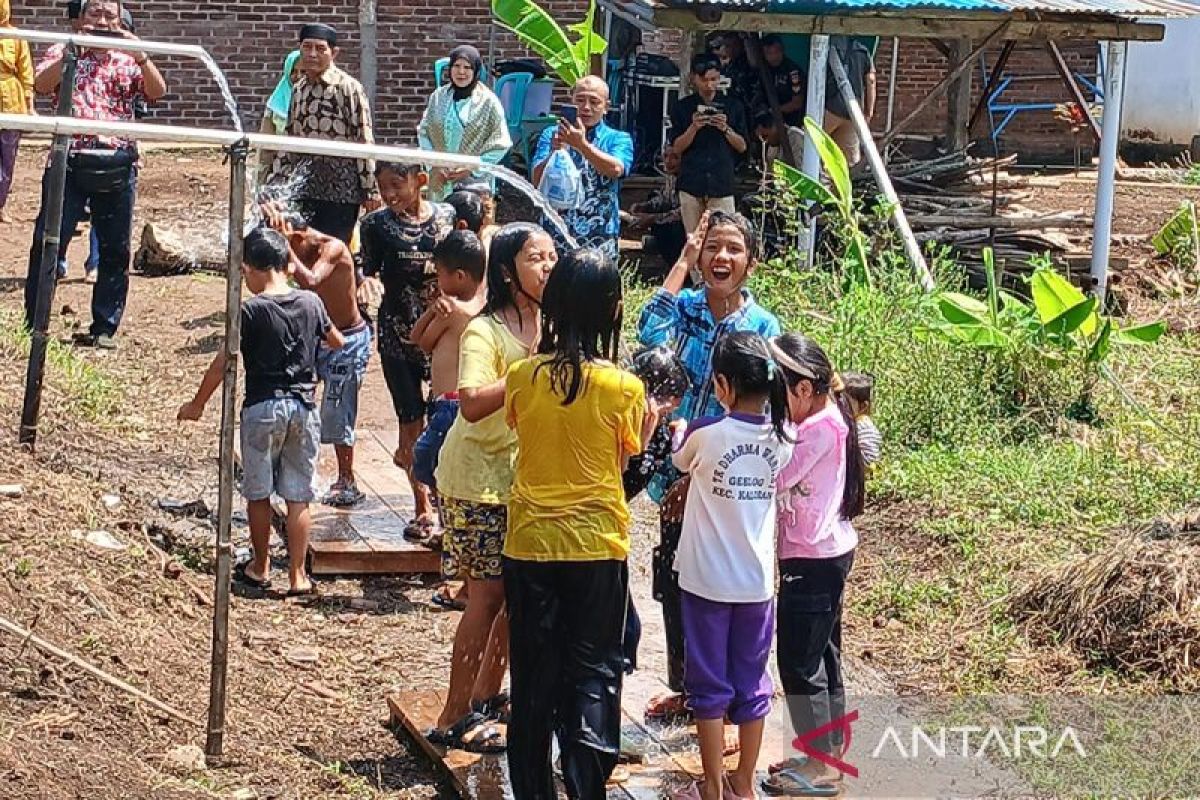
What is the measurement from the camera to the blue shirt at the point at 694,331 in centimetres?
575

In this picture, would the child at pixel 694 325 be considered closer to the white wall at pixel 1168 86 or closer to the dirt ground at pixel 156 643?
the dirt ground at pixel 156 643

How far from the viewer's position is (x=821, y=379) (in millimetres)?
5301

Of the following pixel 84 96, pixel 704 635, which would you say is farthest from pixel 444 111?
pixel 704 635

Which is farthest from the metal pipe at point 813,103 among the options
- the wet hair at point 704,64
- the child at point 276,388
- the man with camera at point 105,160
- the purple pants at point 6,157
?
the purple pants at point 6,157

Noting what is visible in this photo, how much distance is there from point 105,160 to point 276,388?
12.9ft

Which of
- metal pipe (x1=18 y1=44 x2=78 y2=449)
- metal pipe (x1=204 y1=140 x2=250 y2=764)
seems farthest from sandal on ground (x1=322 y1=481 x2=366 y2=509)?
metal pipe (x1=204 y1=140 x2=250 y2=764)

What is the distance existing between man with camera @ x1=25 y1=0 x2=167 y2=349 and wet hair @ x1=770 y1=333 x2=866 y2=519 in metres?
5.87

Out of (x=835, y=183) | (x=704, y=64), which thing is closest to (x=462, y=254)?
(x=835, y=183)

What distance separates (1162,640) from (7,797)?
4017mm

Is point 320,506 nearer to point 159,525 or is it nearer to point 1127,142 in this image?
point 159,525

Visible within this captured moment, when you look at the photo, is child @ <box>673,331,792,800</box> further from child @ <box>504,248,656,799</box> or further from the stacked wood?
the stacked wood

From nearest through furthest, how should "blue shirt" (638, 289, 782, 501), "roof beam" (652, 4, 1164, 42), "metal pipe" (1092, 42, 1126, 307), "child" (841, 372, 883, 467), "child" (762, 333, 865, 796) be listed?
1. "child" (762, 333, 865, 796)
2. "blue shirt" (638, 289, 782, 501)
3. "child" (841, 372, 883, 467)
4. "roof beam" (652, 4, 1164, 42)
5. "metal pipe" (1092, 42, 1126, 307)

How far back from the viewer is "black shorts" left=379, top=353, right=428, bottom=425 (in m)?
7.79

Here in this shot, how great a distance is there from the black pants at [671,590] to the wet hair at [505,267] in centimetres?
86
